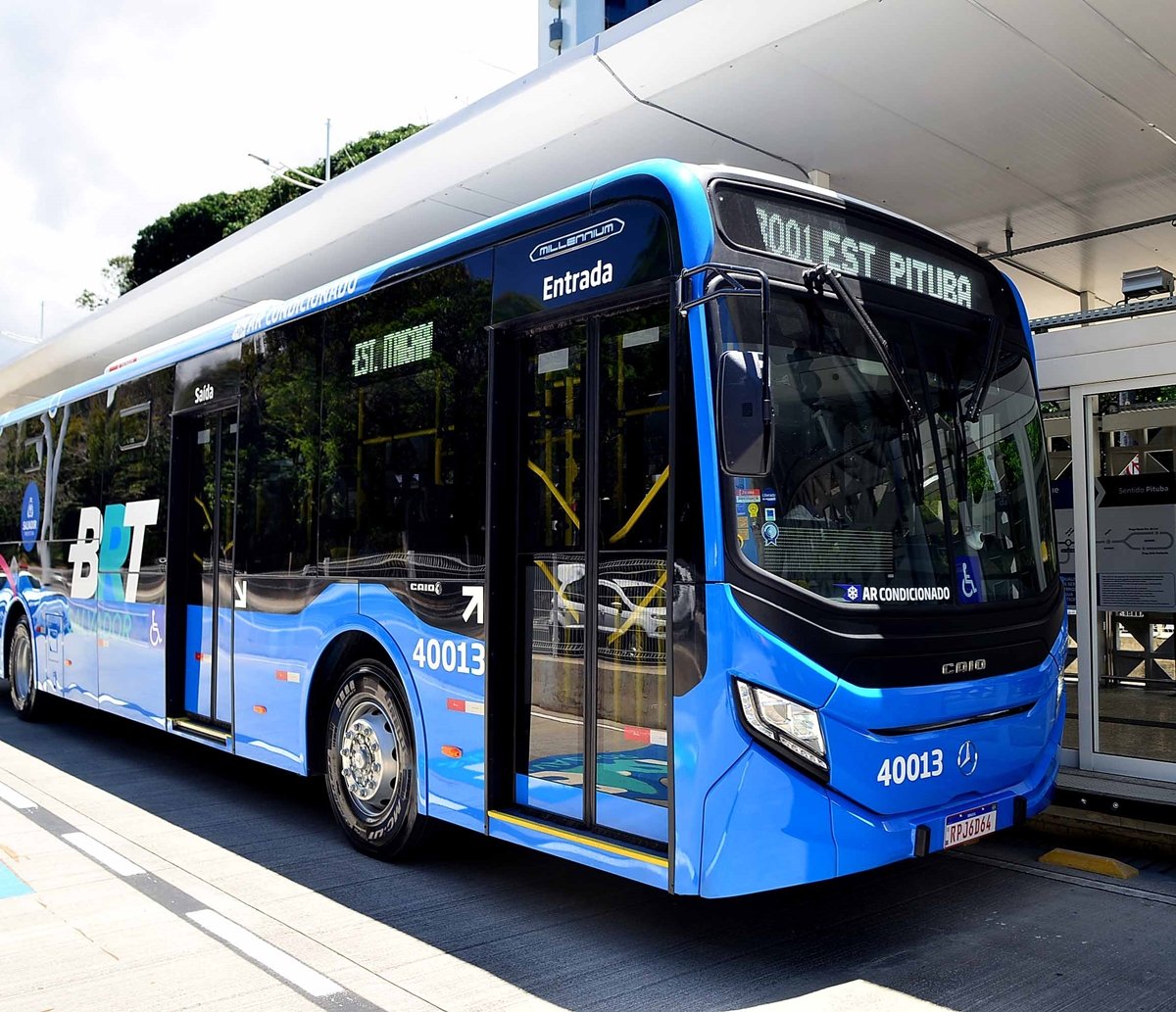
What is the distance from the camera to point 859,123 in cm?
883

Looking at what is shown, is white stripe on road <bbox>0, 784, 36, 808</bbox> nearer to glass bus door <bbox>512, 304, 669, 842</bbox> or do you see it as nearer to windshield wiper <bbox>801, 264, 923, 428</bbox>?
glass bus door <bbox>512, 304, 669, 842</bbox>

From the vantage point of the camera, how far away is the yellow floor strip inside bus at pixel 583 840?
4.52m

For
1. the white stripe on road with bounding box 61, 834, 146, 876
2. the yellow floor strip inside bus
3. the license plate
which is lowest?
the white stripe on road with bounding box 61, 834, 146, 876

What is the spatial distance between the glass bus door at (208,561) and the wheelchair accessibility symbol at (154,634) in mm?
249

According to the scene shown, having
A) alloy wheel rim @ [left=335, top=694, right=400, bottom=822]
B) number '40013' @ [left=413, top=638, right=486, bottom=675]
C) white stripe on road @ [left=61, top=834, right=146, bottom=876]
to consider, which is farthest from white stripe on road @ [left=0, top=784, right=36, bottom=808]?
number '40013' @ [left=413, top=638, right=486, bottom=675]

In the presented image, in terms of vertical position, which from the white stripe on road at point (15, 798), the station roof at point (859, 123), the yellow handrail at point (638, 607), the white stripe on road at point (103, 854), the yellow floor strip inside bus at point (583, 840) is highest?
the station roof at point (859, 123)

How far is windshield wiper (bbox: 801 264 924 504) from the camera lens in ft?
15.3

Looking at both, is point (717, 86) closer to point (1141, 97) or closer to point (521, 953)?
point (1141, 97)

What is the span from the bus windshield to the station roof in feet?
9.56

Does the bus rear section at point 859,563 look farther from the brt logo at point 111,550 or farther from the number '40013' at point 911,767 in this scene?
the brt logo at point 111,550

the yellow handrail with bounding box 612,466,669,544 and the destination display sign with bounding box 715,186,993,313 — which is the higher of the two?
the destination display sign with bounding box 715,186,993,313

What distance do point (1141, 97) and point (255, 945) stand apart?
320 inches

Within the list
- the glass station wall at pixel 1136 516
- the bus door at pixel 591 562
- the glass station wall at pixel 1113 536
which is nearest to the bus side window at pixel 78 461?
the bus door at pixel 591 562

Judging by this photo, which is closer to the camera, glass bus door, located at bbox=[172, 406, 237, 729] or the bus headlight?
the bus headlight
